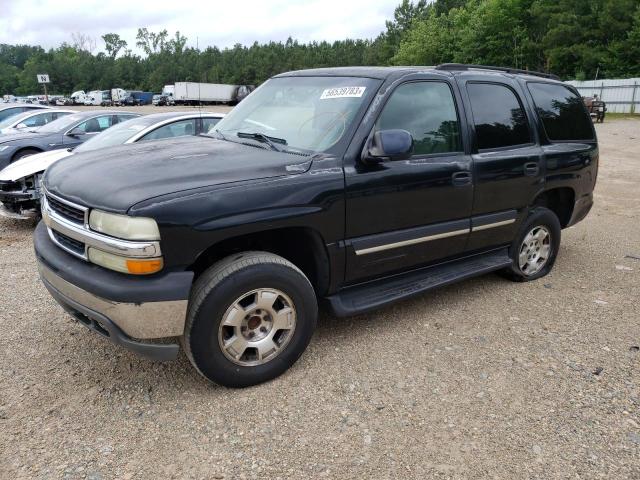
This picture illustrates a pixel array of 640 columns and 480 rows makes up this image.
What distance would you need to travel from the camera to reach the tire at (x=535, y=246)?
4.75 m

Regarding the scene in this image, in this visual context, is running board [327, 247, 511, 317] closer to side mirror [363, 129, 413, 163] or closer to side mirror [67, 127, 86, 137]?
side mirror [363, 129, 413, 163]

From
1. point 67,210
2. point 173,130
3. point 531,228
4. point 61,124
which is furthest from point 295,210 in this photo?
point 61,124

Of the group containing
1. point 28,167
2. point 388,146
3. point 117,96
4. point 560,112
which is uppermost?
point 117,96

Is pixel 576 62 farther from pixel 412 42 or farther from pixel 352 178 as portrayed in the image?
pixel 352 178

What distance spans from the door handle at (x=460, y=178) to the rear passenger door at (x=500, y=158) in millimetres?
84

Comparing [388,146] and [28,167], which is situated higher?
[388,146]

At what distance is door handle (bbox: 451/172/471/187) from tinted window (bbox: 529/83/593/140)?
4.30ft

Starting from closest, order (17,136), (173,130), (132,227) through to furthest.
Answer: (132,227) < (173,130) < (17,136)

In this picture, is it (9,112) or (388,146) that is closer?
(388,146)

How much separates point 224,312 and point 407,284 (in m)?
1.51

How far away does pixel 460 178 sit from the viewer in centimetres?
393

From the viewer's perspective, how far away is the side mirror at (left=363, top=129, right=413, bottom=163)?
3246mm

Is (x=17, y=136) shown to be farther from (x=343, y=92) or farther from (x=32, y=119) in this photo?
(x=343, y=92)

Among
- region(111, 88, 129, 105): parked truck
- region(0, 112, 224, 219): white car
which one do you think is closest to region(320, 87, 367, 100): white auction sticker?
region(0, 112, 224, 219): white car
